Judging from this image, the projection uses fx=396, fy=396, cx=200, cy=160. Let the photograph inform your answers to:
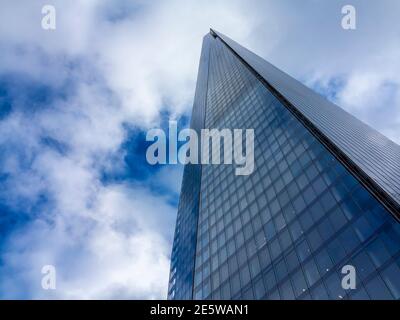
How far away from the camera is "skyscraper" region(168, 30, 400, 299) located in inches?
1092

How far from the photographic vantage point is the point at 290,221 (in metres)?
39.1

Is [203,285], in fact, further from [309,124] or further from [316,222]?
[309,124]

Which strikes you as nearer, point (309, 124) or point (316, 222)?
point (316, 222)

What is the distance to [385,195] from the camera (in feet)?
98.5

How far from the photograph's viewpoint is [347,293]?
26.0 metres

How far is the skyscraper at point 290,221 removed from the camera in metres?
27.7

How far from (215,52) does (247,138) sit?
118 meters
